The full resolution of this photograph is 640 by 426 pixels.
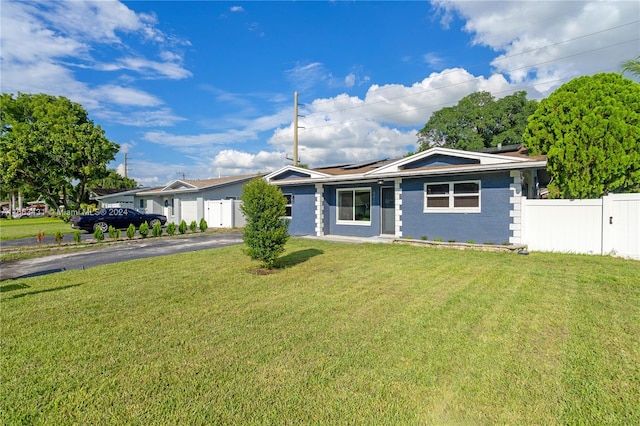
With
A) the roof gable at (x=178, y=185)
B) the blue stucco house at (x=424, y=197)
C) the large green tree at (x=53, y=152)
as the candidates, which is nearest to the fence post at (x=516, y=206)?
the blue stucco house at (x=424, y=197)

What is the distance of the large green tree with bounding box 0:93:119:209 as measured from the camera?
3069cm

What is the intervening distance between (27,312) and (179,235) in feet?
42.0

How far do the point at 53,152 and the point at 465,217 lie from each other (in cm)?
3684

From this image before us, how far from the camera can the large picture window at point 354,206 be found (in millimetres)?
14320

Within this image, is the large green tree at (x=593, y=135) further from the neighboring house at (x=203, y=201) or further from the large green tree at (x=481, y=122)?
the large green tree at (x=481, y=122)

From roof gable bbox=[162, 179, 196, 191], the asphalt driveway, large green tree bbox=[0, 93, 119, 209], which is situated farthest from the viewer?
large green tree bbox=[0, 93, 119, 209]

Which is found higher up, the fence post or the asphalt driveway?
the fence post

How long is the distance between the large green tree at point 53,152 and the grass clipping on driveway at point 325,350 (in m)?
31.1

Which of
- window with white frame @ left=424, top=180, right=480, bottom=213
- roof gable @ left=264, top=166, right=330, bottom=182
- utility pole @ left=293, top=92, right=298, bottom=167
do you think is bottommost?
window with white frame @ left=424, top=180, right=480, bottom=213

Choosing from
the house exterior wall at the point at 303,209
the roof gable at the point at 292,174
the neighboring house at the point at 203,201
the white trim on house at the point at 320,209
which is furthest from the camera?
the neighboring house at the point at 203,201

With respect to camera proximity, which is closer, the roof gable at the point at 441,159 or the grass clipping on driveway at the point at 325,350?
the grass clipping on driveway at the point at 325,350

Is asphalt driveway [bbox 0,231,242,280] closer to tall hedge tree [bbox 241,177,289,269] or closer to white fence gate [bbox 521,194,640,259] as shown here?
tall hedge tree [bbox 241,177,289,269]

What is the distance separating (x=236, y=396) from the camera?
279 centimetres

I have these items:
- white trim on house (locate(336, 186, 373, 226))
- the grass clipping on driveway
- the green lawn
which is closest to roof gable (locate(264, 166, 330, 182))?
white trim on house (locate(336, 186, 373, 226))
